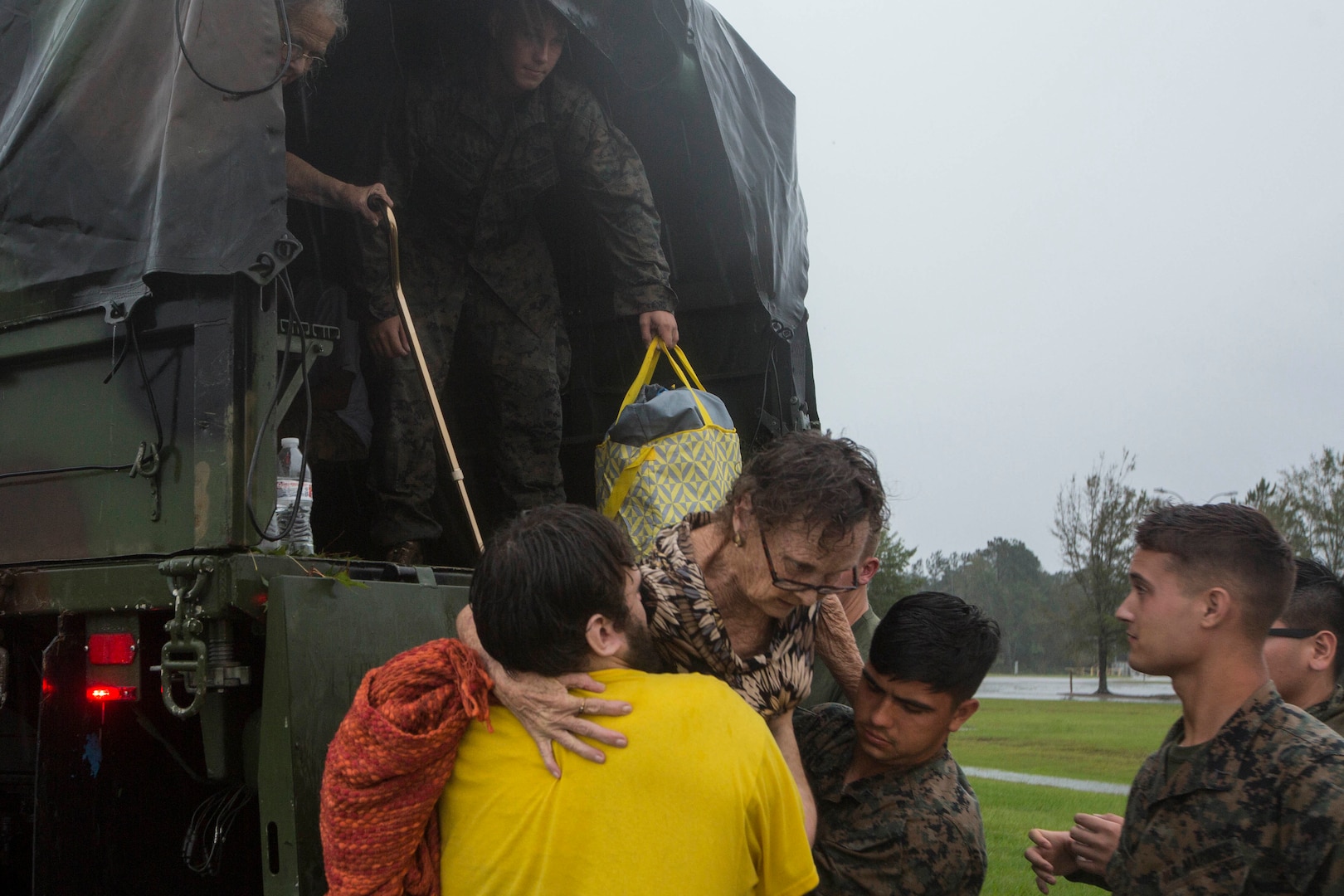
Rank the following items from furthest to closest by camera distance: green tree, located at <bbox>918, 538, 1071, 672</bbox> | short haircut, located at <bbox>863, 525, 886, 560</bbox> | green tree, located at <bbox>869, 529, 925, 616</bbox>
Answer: green tree, located at <bbox>918, 538, 1071, 672</bbox> → green tree, located at <bbox>869, 529, 925, 616</bbox> → short haircut, located at <bbox>863, 525, 886, 560</bbox>

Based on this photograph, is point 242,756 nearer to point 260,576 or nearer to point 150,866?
point 260,576

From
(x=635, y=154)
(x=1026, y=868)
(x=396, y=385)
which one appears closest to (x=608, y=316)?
(x=635, y=154)

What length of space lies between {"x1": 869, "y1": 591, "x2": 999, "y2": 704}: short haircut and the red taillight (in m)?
1.61

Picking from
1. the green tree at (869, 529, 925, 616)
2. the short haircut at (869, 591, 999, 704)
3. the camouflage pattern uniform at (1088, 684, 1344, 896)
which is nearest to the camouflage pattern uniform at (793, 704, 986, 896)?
the short haircut at (869, 591, 999, 704)

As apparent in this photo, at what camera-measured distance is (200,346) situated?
248 cm

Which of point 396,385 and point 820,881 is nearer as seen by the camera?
point 820,881

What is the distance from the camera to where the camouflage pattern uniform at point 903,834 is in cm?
217

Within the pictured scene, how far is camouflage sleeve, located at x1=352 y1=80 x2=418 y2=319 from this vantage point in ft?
11.8

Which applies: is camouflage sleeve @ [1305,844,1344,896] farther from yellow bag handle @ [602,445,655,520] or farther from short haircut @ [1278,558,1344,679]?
yellow bag handle @ [602,445,655,520]

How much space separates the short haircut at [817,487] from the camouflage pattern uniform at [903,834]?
1.88 ft

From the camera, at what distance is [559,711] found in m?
1.63

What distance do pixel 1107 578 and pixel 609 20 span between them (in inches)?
1132

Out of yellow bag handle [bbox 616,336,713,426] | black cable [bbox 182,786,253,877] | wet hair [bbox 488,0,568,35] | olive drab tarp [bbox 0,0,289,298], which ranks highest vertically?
wet hair [bbox 488,0,568,35]

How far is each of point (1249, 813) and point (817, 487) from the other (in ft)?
2.82
